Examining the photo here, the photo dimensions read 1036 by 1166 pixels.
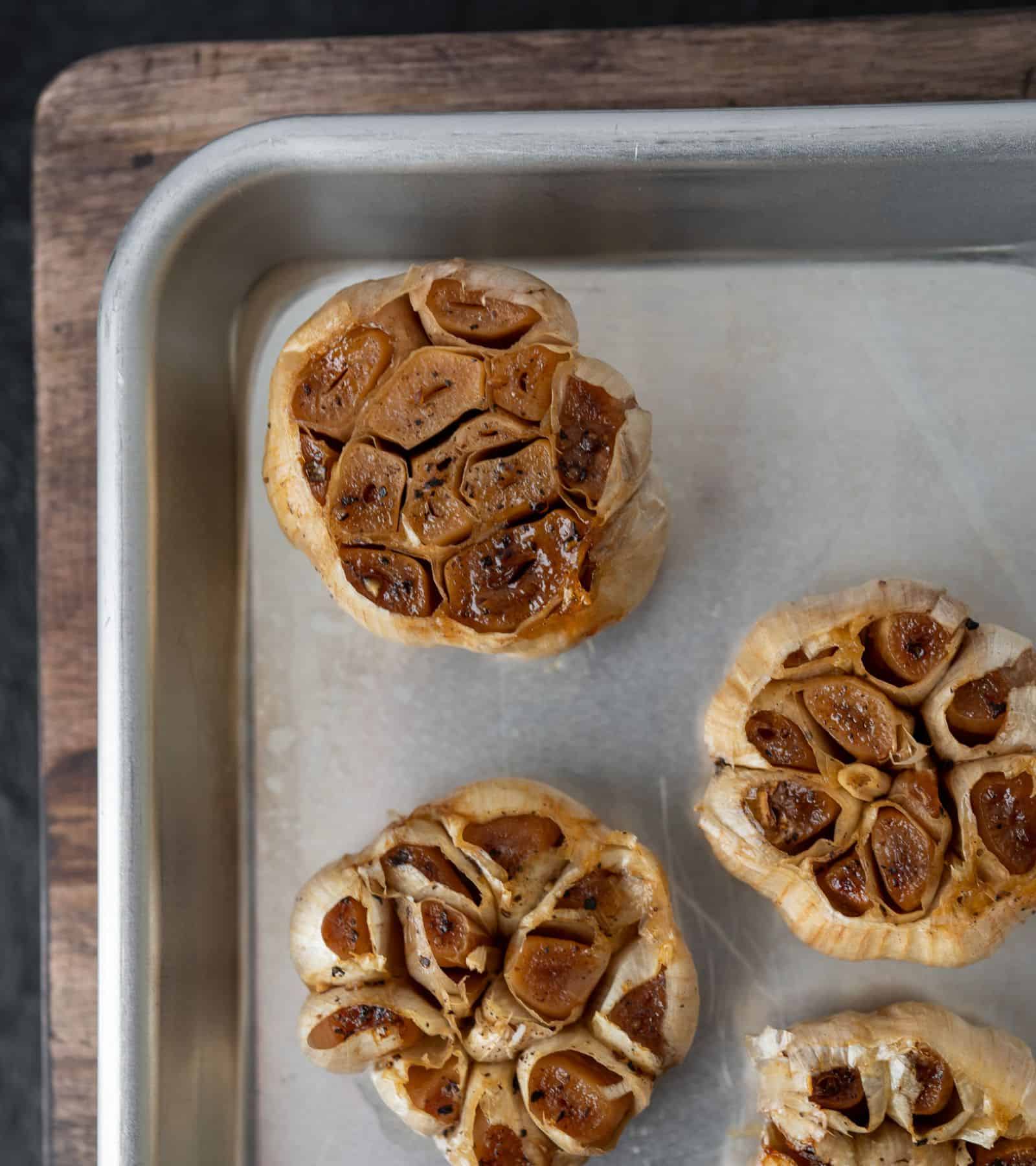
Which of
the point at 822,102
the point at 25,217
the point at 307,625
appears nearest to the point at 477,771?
the point at 307,625

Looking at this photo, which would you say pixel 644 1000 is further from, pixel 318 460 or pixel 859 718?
pixel 318 460

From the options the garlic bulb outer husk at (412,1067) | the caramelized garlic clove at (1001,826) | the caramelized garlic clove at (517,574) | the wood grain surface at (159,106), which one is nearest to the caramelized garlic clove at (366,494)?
the caramelized garlic clove at (517,574)

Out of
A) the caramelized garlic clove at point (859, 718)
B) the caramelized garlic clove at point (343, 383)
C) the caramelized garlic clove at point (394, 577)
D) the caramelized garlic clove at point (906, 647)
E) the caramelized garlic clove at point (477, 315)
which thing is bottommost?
the caramelized garlic clove at point (859, 718)

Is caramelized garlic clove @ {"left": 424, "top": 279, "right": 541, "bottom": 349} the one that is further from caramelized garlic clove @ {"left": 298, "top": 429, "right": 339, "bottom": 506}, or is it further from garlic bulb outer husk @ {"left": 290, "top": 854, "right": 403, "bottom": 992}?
garlic bulb outer husk @ {"left": 290, "top": 854, "right": 403, "bottom": 992}

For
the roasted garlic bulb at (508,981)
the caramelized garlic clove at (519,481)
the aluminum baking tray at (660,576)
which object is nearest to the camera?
the caramelized garlic clove at (519,481)

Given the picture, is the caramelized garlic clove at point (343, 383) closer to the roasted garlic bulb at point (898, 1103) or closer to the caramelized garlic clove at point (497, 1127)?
the caramelized garlic clove at point (497, 1127)

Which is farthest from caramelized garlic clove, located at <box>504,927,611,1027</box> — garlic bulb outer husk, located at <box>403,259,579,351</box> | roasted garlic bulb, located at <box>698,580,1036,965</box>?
garlic bulb outer husk, located at <box>403,259,579,351</box>

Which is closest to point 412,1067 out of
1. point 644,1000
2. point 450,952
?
point 450,952
